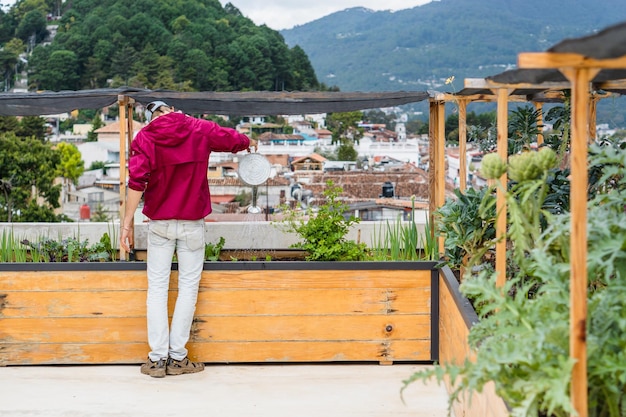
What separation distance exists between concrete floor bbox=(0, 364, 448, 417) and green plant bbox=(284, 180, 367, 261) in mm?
538

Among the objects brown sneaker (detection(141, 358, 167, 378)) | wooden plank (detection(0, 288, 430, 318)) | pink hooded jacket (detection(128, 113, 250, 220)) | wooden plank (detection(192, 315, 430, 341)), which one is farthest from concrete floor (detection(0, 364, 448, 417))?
pink hooded jacket (detection(128, 113, 250, 220))

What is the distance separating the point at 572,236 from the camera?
1.97 metres

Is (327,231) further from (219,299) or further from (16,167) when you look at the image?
(16,167)

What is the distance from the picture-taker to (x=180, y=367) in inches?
160

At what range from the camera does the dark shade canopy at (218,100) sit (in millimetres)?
4379

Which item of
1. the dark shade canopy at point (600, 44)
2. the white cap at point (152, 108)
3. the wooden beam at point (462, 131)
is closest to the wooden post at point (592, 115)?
the wooden beam at point (462, 131)

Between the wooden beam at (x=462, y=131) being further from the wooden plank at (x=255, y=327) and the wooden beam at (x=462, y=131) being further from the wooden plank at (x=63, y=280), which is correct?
the wooden plank at (x=63, y=280)

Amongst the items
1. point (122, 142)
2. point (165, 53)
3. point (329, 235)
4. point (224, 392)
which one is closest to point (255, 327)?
point (224, 392)

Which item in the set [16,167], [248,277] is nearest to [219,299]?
[248,277]

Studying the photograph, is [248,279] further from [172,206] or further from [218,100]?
[218,100]

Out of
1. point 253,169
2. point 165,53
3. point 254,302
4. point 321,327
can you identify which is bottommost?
point 321,327

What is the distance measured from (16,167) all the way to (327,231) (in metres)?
39.4

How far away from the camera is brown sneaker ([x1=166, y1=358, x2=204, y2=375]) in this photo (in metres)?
4.05

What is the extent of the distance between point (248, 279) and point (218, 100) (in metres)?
1.01
